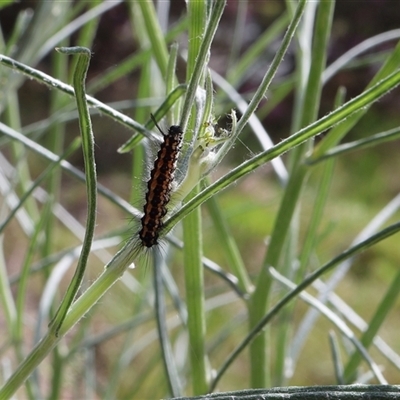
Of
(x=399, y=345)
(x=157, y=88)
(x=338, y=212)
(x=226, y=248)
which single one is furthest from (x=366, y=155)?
(x=226, y=248)

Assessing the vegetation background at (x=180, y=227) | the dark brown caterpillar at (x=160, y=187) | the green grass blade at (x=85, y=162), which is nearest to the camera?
the green grass blade at (x=85, y=162)

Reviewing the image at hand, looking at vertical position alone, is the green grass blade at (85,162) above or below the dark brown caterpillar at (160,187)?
below

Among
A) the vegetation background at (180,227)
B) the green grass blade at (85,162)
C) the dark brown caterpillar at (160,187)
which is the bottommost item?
the green grass blade at (85,162)

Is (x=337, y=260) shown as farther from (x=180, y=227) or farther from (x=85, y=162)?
(x=180, y=227)

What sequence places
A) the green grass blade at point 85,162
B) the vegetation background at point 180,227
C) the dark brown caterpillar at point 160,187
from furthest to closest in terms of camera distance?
the vegetation background at point 180,227 → the dark brown caterpillar at point 160,187 → the green grass blade at point 85,162

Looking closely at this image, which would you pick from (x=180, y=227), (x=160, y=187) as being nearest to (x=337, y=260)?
(x=160, y=187)

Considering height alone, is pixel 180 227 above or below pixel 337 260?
above

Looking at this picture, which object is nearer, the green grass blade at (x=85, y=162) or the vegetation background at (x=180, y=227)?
the green grass blade at (x=85, y=162)
